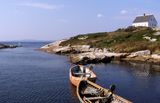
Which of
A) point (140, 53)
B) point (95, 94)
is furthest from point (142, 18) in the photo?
point (95, 94)

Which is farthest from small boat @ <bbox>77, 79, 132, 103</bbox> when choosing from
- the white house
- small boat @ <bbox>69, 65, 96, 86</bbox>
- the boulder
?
the white house

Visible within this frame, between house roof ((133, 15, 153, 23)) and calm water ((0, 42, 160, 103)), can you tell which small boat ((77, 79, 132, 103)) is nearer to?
calm water ((0, 42, 160, 103))

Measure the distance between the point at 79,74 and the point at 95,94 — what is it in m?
13.3

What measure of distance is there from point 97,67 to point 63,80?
57.2 feet

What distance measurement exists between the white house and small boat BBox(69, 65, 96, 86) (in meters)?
88.7

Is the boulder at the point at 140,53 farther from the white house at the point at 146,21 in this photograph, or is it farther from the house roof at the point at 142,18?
the house roof at the point at 142,18

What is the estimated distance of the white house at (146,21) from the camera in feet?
444

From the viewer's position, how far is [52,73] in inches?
2224

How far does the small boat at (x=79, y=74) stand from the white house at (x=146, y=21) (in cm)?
8866

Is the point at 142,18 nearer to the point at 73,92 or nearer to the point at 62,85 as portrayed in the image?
the point at 62,85

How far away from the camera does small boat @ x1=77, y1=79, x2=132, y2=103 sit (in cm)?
3197

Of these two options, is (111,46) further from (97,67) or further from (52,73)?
(52,73)

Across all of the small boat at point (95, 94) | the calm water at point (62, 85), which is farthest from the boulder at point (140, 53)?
the small boat at point (95, 94)

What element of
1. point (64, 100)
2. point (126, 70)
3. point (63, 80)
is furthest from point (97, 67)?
point (64, 100)
